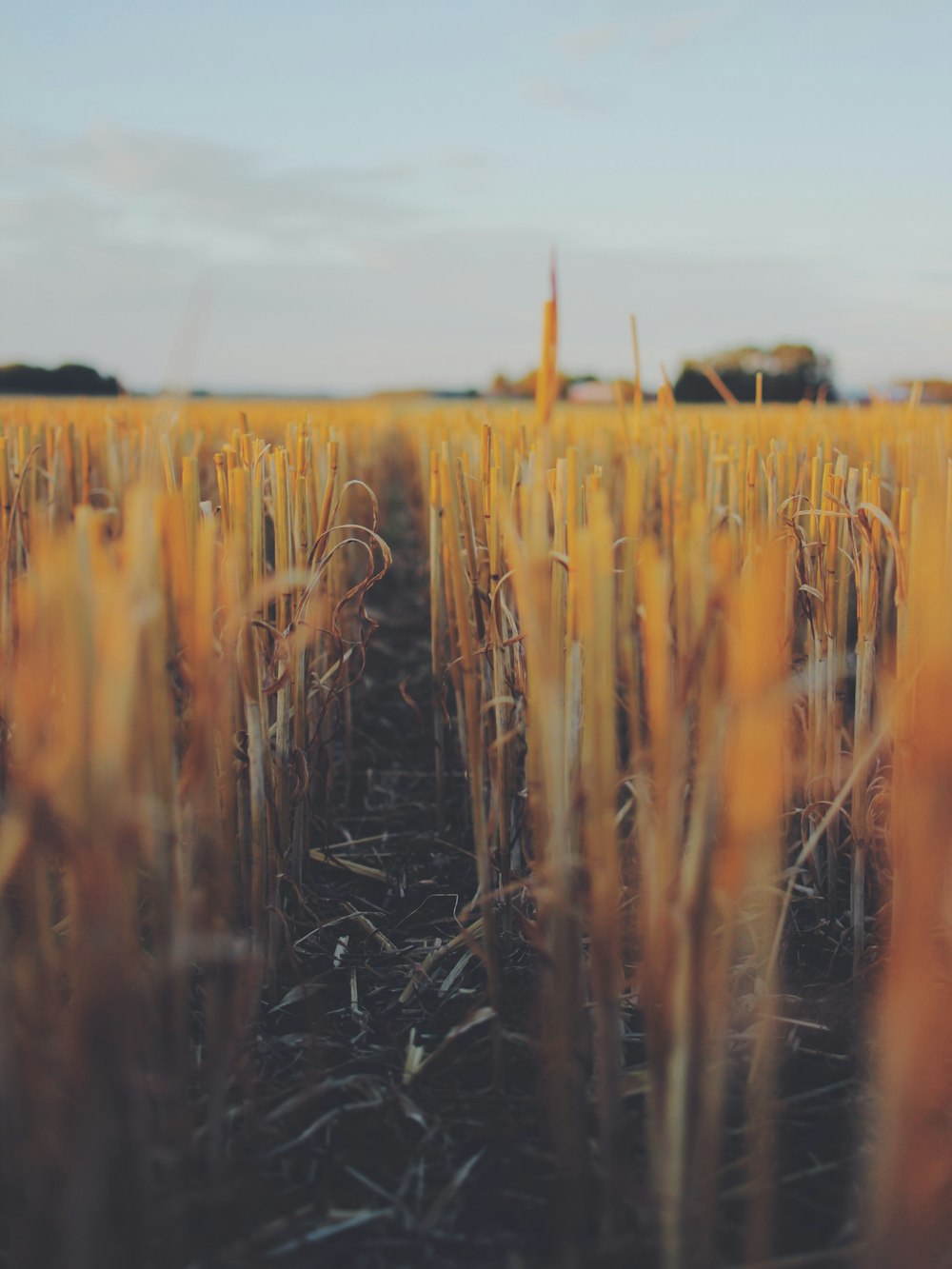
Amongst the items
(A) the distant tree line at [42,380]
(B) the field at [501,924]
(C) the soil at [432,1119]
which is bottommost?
(C) the soil at [432,1119]

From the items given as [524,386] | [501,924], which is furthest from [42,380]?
[501,924]

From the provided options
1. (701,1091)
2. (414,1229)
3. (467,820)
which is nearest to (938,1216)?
(701,1091)

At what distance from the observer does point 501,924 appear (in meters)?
1.42

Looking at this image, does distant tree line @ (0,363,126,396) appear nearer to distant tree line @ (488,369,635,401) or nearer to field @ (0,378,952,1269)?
distant tree line @ (488,369,635,401)

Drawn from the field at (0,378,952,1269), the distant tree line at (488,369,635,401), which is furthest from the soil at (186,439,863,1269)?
the distant tree line at (488,369,635,401)

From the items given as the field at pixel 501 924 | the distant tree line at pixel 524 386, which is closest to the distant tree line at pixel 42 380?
the distant tree line at pixel 524 386

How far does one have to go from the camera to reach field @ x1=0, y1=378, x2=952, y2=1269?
762mm

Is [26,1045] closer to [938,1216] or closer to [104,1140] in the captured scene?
[104,1140]

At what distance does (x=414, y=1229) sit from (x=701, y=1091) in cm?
35

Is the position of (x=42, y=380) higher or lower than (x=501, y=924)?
higher

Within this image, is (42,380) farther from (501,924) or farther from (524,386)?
(501,924)

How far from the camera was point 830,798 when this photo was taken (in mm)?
1514

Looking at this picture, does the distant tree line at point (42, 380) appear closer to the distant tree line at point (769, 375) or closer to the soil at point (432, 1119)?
the distant tree line at point (769, 375)

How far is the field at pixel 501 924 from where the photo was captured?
76 cm
